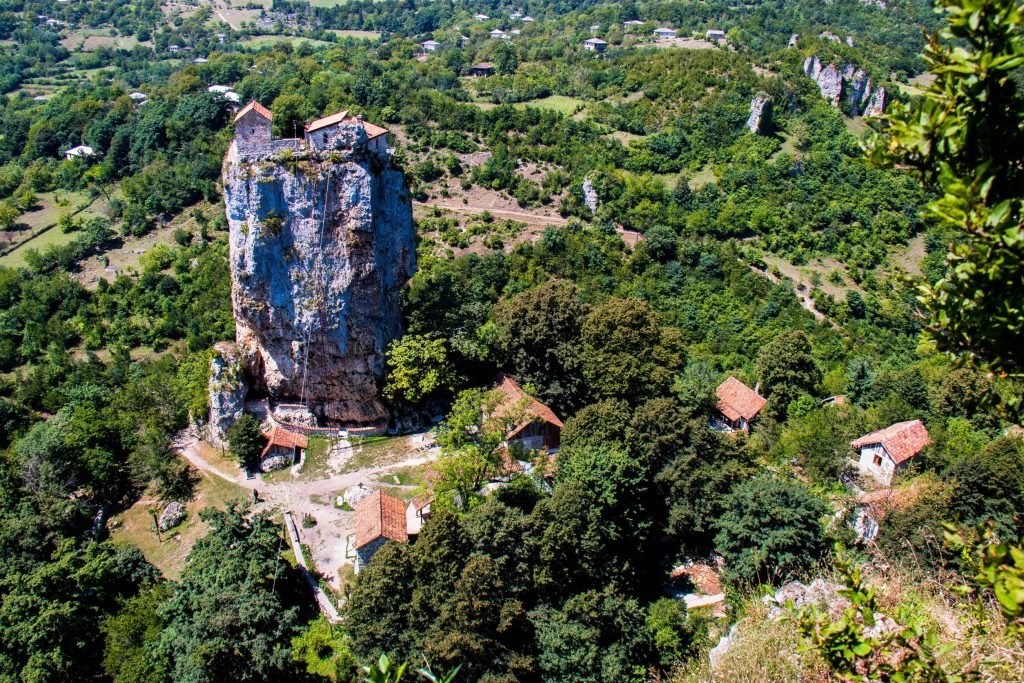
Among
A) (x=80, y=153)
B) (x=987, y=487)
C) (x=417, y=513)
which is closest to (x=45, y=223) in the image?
(x=80, y=153)

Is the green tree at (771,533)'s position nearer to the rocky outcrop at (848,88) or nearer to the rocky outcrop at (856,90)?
the rocky outcrop at (848,88)

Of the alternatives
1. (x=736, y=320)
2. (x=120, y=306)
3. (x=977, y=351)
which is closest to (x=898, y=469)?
(x=736, y=320)

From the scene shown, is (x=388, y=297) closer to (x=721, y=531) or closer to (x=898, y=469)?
(x=721, y=531)

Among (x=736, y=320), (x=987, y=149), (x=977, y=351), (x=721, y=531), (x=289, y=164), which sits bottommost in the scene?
(x=736, y=320)

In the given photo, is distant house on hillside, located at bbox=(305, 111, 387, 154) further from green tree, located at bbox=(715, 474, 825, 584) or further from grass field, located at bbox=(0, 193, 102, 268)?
grass field, located at bbox=(0, 193, 102, 268)

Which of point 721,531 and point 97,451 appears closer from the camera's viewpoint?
point 721,531

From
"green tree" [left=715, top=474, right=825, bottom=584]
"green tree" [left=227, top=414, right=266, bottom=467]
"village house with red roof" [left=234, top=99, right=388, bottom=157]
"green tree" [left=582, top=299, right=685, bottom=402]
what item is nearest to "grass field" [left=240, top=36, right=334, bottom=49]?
"village house with red roof" [left=234, top=99, right=388, bottom=157]

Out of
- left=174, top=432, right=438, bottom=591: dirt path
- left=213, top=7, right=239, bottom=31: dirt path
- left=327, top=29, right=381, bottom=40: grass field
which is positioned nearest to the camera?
left=174, top=432, right=438, bottom=591: dirt path

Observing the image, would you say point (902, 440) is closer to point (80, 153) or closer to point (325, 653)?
point (325, 653)
